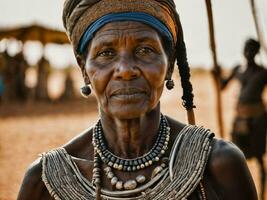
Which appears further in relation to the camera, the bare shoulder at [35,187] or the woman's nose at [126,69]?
the bare shoulder at [35,187]

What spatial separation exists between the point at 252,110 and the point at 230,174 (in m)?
5.82

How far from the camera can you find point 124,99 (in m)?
2.21

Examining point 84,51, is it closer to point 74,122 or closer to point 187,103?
point 187,103

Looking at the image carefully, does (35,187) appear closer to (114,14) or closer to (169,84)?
(169,84)

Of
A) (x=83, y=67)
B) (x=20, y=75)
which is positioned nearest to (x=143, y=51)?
(x=83, y=67)

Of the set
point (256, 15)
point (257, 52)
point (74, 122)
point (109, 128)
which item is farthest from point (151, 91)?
point (74, 122)

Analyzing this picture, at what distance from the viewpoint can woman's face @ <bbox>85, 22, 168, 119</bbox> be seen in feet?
7.27

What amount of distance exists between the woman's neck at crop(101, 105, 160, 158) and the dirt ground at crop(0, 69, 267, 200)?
516 centimetres

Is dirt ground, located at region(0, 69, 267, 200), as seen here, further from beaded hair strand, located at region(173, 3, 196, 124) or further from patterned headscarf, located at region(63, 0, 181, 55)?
patterned headscarf, located at region(63, 0, 181, 55)

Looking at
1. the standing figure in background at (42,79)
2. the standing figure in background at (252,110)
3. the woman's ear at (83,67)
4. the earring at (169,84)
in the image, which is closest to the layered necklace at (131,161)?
the earring at (169,84)

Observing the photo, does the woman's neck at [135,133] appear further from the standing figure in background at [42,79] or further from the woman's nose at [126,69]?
the standing figure in background at [42,79]

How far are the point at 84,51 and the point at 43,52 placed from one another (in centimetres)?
2106

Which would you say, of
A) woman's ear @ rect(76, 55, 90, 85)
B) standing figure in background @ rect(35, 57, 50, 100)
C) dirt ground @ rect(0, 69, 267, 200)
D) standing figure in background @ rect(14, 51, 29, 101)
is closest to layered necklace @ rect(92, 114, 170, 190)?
woman's ear @ rect(76, 55, 90, 85)

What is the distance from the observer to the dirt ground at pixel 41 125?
10.3 meters
